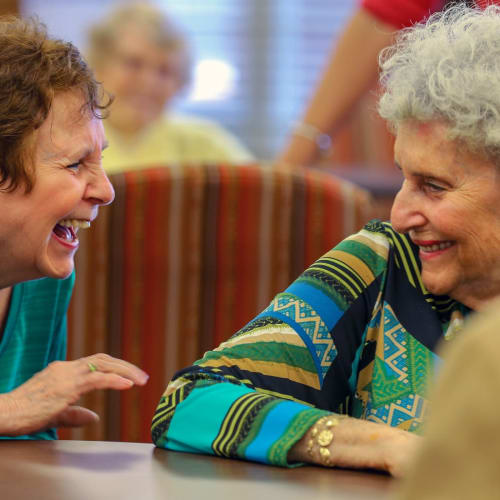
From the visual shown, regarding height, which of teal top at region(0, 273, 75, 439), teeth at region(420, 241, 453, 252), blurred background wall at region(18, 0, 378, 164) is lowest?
teal top at region(0, 273, 75, 439)

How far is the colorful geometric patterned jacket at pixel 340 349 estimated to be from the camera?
125cm

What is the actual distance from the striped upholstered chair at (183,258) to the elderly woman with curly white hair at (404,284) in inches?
26.5

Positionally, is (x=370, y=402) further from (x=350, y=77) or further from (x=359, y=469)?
(x=350, y=77)

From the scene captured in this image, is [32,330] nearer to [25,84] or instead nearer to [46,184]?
[46,184]

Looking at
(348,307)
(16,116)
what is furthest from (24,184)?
(348,307)

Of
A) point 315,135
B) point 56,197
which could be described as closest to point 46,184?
point 56,197

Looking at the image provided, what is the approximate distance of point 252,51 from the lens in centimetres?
541

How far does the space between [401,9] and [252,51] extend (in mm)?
3170

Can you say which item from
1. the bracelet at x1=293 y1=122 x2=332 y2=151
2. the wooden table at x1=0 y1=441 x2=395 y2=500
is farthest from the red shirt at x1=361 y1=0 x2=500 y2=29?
the wooden table at x1=0 y1=441 x2=395 y2=500

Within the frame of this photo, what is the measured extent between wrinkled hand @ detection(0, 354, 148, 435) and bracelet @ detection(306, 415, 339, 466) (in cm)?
31

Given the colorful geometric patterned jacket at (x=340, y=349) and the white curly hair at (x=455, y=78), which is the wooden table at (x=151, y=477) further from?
the white curly hair at (x=455, y=78)

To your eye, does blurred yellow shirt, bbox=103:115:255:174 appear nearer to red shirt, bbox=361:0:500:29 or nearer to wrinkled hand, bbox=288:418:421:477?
red shirt, bbox=361:0:500:29

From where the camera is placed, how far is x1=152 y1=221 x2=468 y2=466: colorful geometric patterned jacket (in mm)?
1246

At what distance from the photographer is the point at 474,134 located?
1.30m
